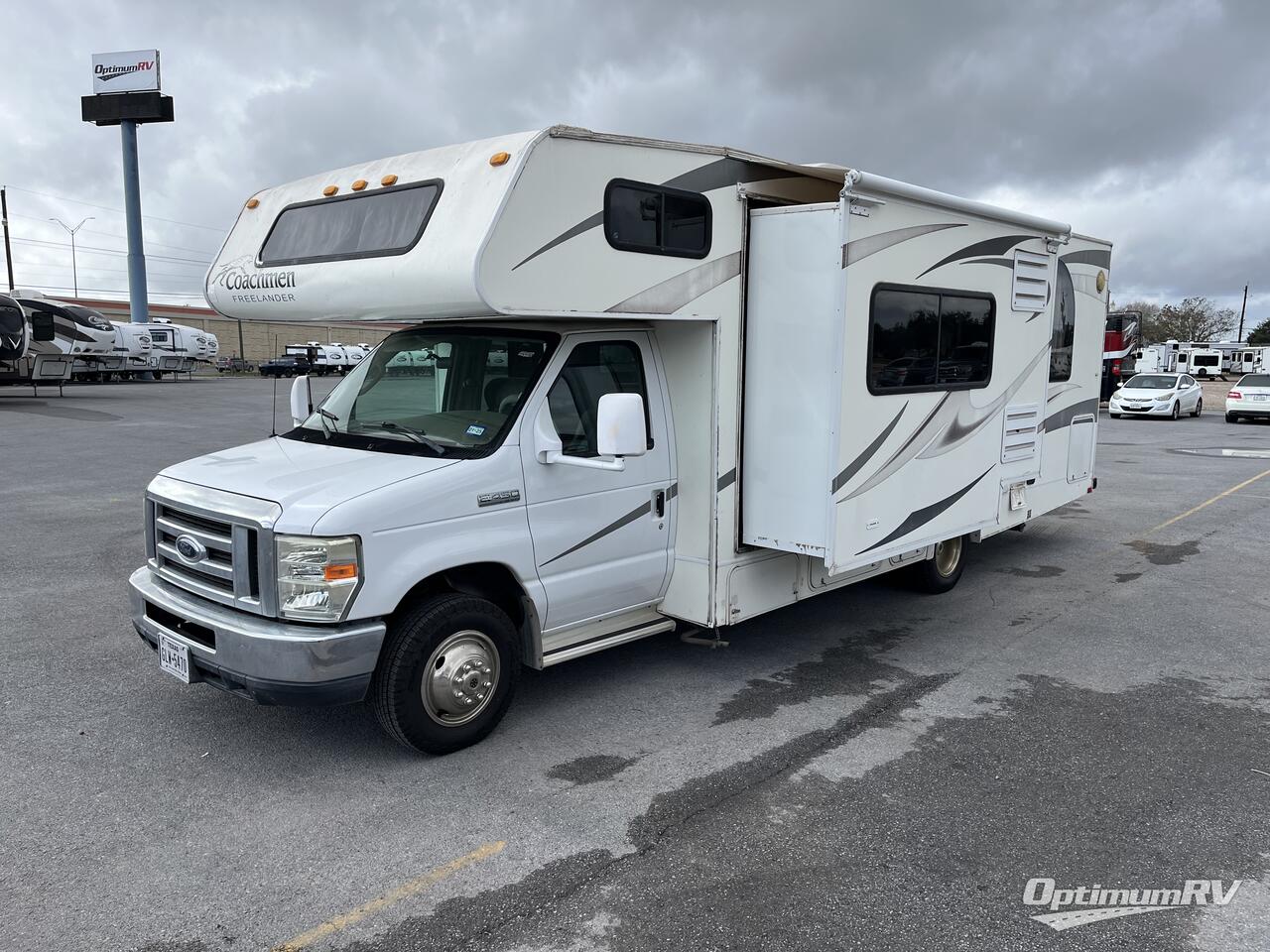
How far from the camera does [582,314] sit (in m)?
4.52

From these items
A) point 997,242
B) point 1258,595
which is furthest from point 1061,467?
point 997,242

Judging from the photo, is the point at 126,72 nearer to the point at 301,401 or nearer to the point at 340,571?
the point at 301,401

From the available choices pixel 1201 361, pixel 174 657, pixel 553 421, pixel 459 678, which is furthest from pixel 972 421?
pixel 1201 361

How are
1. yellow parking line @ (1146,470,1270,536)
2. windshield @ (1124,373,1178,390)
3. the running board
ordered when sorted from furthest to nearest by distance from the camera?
windshield @ (1124,373,1178,390) < yellow parking line @ (1146,470,1270,536) < the running board

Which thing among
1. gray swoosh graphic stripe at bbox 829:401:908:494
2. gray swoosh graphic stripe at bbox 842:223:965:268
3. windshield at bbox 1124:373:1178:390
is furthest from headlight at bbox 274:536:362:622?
windshield at bbox 1124:373:1178:390

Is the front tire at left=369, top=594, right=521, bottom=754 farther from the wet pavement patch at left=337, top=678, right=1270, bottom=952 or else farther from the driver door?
the wet pavement patch at left=337, top=678, right=1270, bottom=952

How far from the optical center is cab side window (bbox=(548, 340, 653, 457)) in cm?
484

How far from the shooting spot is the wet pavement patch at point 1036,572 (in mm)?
8352

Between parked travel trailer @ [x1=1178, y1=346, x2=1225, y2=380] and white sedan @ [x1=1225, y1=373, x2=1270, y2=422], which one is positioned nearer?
white sedan @ [x1=1225, y1=373, x2=1270, y2=422]

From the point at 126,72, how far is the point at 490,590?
5582 centimetres

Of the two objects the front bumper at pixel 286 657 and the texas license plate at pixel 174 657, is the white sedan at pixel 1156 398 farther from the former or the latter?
the texas license plate at pixel 174 657

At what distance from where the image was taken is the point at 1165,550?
30.8 feet

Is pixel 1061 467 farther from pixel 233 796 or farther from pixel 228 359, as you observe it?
pixel 228 359

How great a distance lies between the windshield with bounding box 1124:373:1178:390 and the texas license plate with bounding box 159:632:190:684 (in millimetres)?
29545
